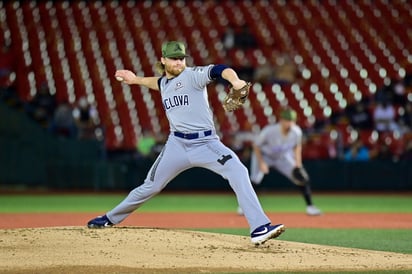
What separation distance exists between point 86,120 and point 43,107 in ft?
4.19

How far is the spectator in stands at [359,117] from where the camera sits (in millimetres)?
22938

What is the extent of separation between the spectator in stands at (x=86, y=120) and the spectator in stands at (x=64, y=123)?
16cm

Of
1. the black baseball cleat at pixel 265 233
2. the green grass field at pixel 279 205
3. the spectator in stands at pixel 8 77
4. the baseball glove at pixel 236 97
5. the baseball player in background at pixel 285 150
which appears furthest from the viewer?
the spectator in stands at pixel 8 77

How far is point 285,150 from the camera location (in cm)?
1518

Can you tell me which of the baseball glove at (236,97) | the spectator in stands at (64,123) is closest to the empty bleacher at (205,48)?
the spectator in stands at (64,123)

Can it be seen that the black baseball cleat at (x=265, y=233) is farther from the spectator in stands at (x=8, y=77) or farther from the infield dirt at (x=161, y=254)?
the spectator in stands at (x=8, y=77)

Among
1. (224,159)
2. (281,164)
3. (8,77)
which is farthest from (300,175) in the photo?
(8,77)

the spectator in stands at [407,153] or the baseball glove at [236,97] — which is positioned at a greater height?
the baseball glove at [236,97]

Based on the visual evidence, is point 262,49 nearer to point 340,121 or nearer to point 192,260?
point 340,121

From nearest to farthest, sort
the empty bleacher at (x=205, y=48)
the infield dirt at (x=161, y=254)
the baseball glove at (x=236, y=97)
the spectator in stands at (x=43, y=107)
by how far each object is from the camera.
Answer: the infield dirt at (x=161, y=254), the baseball glove at (x=236, y=97), the spectator in stands at (x=43, y=107), the empty bleacher at (x=205, y=48)

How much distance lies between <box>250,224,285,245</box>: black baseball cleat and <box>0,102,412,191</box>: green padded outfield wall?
13.0 meters

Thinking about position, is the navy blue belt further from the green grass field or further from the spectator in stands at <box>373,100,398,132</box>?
the spectator in stands at <box>373,100,398,132</box>

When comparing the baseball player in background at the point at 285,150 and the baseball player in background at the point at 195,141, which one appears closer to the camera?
the baseball player in background at the point at 195,141

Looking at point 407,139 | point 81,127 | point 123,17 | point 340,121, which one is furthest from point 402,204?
point 123,17
